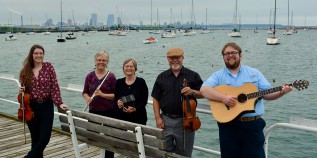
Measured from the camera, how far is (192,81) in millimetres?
4176

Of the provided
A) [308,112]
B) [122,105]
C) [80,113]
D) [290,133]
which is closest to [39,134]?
[80,113]

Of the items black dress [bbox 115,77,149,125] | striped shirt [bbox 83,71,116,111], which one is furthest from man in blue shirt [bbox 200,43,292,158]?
striped shirt [bbox 83,71,116,111]

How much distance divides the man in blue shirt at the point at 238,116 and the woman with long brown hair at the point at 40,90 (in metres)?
2.17

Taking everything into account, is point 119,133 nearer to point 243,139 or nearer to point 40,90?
point 243,139

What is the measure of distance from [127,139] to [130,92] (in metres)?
0.84

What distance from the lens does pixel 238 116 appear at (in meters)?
3.73

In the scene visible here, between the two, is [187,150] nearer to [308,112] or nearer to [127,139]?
[127,139]

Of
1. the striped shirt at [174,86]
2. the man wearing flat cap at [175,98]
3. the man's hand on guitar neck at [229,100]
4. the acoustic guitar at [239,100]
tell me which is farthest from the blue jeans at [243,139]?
the striped shirt at [174,86]

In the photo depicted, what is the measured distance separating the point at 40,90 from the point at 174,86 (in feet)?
6.13

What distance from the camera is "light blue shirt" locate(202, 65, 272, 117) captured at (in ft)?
12.5

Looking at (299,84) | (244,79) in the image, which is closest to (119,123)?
(244,79)

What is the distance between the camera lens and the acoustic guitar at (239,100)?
3678 mm

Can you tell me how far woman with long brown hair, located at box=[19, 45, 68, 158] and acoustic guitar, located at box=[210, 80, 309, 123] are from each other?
2.23m

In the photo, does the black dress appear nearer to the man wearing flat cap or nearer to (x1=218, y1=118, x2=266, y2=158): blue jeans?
the man wearing flat cap
